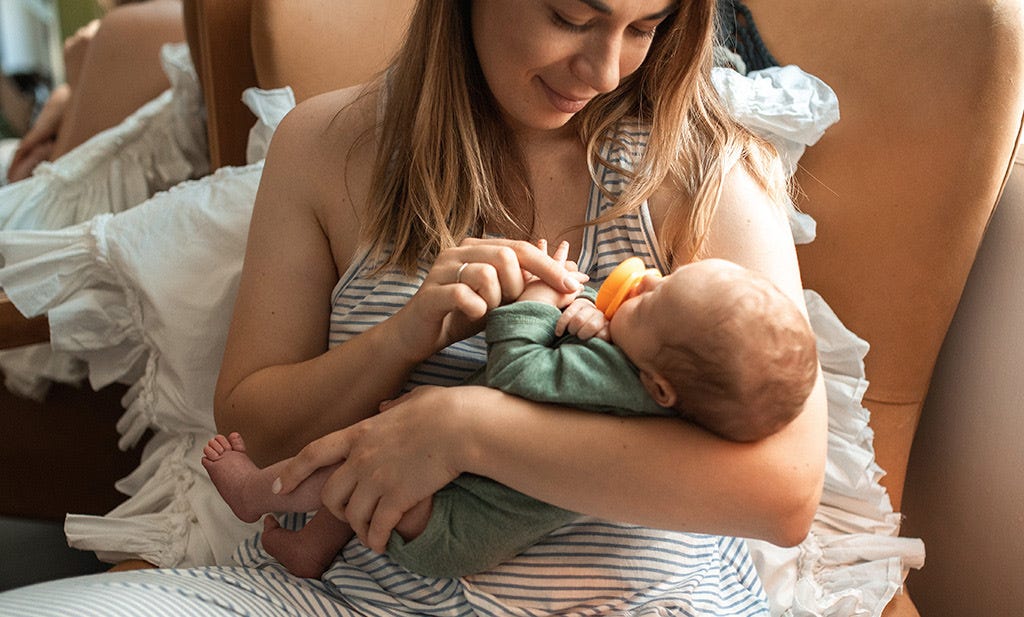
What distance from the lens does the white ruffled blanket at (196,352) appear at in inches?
54.1

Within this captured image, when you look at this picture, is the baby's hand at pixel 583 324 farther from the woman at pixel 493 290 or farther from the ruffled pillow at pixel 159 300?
the ruffled pillow at pixel 159 300

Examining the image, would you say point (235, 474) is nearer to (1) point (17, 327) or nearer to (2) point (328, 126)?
(2) point (328, 126)

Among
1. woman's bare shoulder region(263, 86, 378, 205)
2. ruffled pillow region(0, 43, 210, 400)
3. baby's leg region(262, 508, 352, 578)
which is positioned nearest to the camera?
baby's leg region(262, 508, 352, 578)

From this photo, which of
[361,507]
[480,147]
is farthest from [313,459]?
[480,147]

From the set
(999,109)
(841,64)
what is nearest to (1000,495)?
(999,109)

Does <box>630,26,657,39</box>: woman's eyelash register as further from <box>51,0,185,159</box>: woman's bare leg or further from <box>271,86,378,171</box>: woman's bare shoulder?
<box>51,0,185,159</box>: woman's bare leg

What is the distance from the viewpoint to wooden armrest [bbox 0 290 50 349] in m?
1.46

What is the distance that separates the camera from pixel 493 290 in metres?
1.03

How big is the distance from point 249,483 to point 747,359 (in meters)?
0.56

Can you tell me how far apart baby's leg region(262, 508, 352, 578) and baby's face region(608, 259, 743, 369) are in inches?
15.3

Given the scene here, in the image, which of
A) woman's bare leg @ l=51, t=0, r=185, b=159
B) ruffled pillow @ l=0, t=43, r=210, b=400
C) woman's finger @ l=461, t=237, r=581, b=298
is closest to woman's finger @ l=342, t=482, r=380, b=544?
woman's finger @ l=461, t=237, r=581, b=298

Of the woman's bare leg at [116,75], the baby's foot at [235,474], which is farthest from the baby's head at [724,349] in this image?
the woman's bare leg at [116,75]

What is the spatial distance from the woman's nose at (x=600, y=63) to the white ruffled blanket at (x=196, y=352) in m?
0.39

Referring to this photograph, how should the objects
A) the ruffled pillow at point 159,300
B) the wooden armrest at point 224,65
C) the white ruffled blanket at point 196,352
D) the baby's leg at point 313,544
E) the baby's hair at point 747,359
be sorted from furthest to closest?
the wooden armrest at point 224,65, the ruffled pillow at point 159,300, the white ruffled blanket at point 196,352, the baby's leg at point 313,544, the baby's hair at point 747,359
